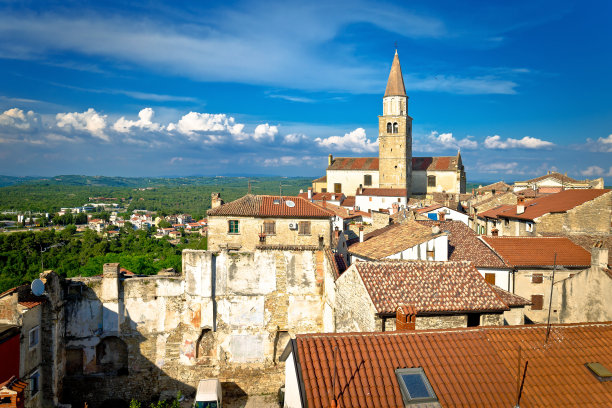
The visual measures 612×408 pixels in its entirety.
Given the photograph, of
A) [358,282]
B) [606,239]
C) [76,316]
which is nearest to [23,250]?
[76,316]

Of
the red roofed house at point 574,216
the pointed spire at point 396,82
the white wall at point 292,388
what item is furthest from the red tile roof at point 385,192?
the white wall at point 292,388

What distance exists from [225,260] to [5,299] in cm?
930

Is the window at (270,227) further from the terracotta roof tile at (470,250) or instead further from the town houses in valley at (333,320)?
the terracotta roof tile at (470,250)

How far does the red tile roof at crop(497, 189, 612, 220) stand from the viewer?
A: 32281 millimetres

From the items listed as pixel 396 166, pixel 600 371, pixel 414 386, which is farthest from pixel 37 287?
pixel 396 166

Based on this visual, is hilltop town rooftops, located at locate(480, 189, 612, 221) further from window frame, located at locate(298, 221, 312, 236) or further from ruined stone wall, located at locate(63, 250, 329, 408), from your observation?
ruined stone wall, located at locate(63, 250, 329, 408)

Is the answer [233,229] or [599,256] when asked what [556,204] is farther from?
[233,229]

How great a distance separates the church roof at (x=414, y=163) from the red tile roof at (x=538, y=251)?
70073 millimetres

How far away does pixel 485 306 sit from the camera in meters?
16.3

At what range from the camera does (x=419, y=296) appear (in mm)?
16438

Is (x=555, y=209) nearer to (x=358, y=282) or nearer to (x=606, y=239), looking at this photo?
(x=606, y=239)

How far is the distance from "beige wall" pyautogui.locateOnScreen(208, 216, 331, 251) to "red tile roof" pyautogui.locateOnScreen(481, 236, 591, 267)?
12.4 m

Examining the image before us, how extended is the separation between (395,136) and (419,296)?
3179 inches

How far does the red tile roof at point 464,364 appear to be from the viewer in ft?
33.6
